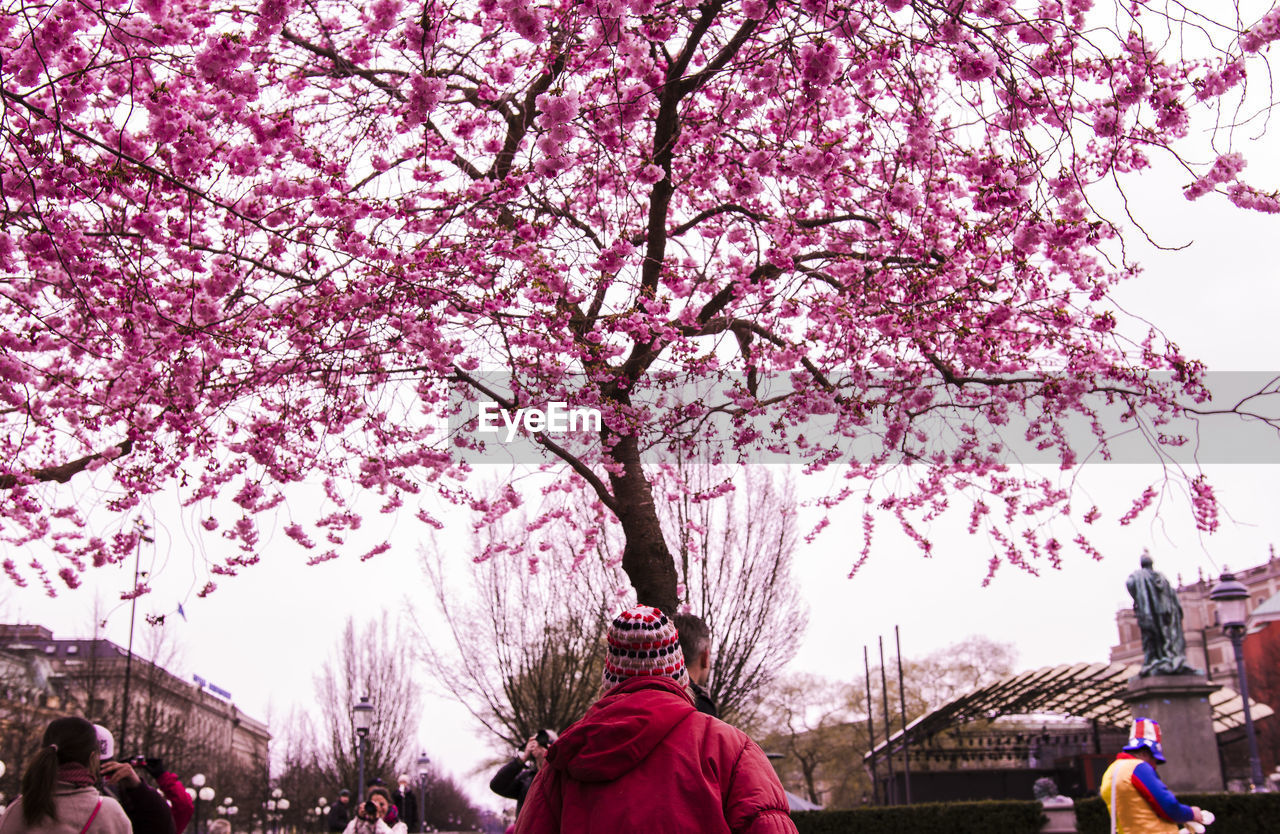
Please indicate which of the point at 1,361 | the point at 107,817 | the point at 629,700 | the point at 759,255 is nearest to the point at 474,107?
the point at 759,255

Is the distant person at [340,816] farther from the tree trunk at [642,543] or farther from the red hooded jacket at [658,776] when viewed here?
the red hooded jacket at [658,776]

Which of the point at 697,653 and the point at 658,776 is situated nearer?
the point at 658,776

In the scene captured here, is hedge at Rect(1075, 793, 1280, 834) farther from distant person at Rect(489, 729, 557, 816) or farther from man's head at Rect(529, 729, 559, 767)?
man's head at Rect(529, 729, 559, 767)

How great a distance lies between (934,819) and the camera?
14133 millimetres

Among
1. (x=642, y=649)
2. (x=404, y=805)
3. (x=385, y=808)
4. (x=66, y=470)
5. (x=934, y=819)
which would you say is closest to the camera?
(x=642, y=649)

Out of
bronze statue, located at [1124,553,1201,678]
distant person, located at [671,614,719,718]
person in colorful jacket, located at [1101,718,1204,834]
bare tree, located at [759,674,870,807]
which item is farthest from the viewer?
bare tree, located at [759,674,870,807]


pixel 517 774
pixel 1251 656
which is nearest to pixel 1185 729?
pixel 517 774

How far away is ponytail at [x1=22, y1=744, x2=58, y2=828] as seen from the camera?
3.64m

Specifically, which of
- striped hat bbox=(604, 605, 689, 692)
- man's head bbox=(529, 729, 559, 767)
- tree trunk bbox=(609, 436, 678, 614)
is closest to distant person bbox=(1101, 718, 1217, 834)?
tree trunk bbox=(609, 436, 678, 614)

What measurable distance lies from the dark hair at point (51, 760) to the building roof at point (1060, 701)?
862 inches

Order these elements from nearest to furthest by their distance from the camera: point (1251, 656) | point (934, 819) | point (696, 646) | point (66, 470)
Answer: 1. point (696, 646)
2. point (66, 470)
3. point (934, 819)
4. point (1251, 656)

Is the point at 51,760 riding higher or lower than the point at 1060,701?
higher

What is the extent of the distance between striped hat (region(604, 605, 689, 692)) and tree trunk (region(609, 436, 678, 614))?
4.95 m

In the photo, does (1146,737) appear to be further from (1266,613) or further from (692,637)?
(1266,613)
